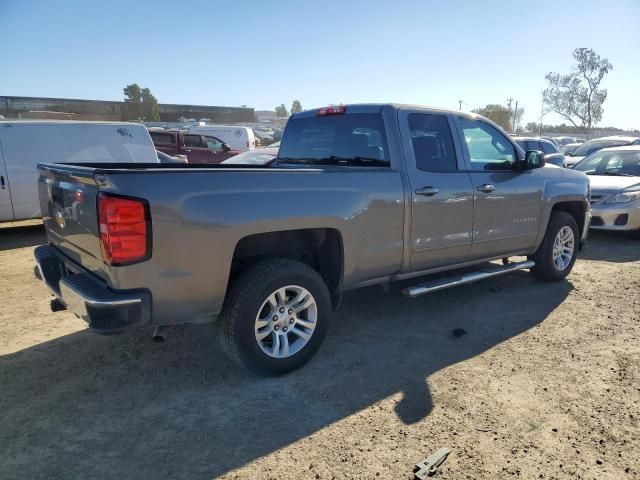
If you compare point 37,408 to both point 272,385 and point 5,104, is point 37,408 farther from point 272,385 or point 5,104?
point 5,104

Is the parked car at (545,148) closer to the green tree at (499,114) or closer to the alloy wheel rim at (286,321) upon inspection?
the alloy wheel rim at (286,321)

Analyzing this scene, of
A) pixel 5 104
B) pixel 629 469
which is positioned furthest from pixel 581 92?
pixel 629 469

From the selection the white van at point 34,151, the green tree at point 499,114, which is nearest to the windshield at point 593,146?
the white van at point 34,151

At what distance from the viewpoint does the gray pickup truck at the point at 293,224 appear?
2664 mm

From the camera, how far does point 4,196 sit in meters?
8.08

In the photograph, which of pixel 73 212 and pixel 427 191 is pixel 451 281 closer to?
pixel 427 191

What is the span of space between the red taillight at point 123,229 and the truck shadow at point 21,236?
19.1 ft

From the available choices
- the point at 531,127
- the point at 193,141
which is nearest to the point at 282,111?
the point at 531,127

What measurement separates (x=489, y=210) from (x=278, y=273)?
2414mm

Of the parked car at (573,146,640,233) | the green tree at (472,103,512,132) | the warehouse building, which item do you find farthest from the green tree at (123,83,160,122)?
the parked car at (573,146,640,233)

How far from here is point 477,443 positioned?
2652mm

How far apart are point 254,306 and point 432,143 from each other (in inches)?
89.4

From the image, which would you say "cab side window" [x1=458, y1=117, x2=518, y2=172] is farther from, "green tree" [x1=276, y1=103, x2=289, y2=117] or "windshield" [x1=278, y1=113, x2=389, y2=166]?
"green tree" [x1=276, y1=103, x2=289, y2=117]

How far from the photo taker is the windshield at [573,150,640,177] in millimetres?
8836
